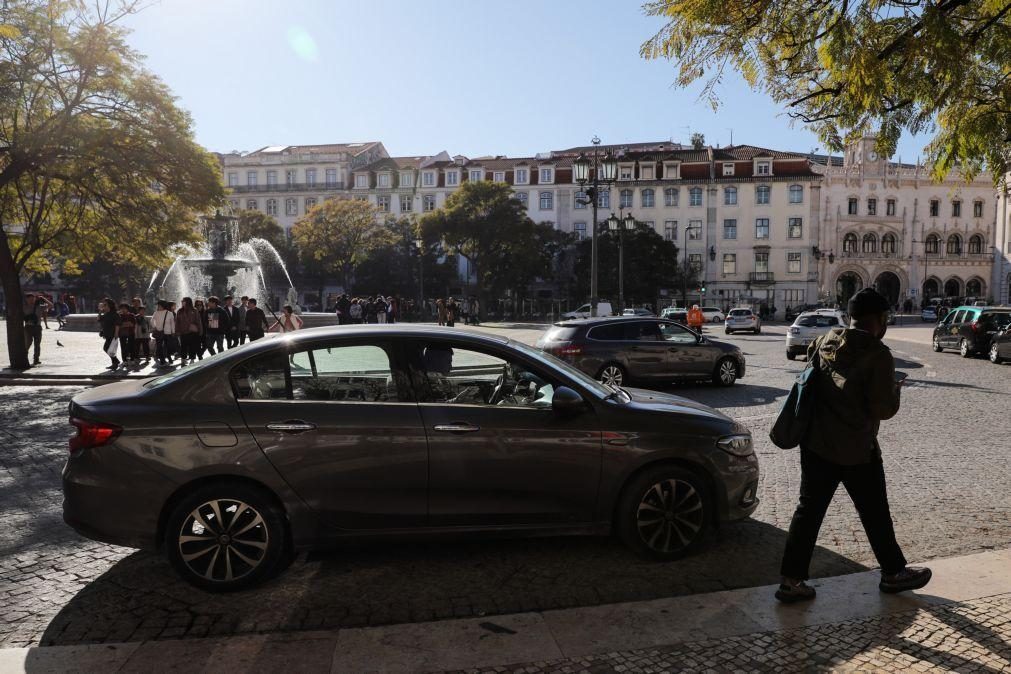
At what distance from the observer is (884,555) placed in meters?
4.01

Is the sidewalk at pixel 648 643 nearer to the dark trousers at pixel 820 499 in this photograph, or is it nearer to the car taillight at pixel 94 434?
the dark trousers at pixel 820 499

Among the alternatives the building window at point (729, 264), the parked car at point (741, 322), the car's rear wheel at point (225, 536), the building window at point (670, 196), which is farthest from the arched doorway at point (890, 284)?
the car's rear wheel at point (225, 536)

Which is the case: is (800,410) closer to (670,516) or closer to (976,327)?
(670,516)

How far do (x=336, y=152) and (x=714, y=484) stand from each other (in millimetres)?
83009

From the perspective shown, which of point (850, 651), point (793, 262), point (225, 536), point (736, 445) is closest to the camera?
point (850, 651)

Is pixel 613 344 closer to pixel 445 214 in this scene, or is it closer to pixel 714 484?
pixel 714 484

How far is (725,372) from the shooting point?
13.8 metres

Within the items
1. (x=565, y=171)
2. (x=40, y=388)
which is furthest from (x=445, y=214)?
(x=40, y=388)

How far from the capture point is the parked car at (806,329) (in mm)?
20094

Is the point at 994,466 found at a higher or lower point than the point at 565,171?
lower

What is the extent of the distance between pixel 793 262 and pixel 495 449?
72.7m

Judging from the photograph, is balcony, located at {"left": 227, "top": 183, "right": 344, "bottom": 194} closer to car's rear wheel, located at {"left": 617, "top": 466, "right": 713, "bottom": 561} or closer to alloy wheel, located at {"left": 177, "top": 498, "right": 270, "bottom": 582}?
alloy wheel, located at {"left": 177, "top": 498, "right": 270, "bottom": 582}

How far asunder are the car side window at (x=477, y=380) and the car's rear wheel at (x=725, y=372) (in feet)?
32.6

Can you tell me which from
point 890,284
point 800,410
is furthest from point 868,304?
point 890,284
